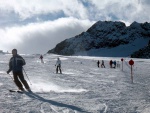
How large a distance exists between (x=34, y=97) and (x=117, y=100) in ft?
9.17

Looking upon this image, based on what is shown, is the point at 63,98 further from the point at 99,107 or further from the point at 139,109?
the point at 139,109

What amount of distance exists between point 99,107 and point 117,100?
1550 mm

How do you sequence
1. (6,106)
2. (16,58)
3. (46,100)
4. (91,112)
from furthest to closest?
(16,58)
(46,100)
(6,106)
(91,112)

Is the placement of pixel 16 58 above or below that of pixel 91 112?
above

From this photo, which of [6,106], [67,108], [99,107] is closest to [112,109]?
[99,107]

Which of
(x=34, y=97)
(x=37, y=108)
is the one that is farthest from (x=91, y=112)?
(x=34, y=97)

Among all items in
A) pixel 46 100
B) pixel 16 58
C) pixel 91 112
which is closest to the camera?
pixel 91 112

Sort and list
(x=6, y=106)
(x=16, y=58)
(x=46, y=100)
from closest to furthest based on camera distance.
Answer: (x=6, y=106) → (x=46, y=100) → (x=16, y=58)

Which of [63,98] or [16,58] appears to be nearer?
[63,98]

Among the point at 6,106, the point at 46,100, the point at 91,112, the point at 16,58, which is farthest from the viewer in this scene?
the point at 16,58

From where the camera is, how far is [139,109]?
8273mm

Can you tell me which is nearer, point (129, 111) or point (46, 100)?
point (129, 111)

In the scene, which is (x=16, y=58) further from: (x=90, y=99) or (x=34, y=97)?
(x=90, y=99)

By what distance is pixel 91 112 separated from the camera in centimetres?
768
